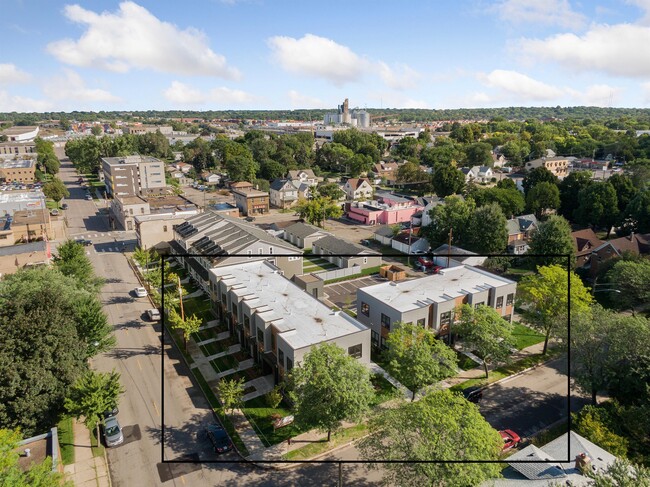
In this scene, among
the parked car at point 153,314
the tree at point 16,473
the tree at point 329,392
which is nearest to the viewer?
the tree at point 16,473

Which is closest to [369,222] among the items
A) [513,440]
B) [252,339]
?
[252,339]

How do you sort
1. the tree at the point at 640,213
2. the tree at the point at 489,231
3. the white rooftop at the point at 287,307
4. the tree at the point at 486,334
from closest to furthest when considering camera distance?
1. the white rooftop at the point at 287,307
2. the tree at the point at 486,334
3. the tree at the point at 489,231
4. the tree at the point at 640,213

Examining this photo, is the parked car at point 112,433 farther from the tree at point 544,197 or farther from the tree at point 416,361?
the tree at point 544,197

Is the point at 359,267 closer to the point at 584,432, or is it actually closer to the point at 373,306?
the point at 373,306

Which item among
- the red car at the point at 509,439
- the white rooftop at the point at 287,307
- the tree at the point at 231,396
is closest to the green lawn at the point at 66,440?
the tree at the point at 231,396

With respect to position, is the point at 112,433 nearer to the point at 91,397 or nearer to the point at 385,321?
the point at 91,397

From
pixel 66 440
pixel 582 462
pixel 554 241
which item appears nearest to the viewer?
pixel 582 462

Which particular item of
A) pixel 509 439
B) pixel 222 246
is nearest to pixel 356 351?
pixel 509 439
